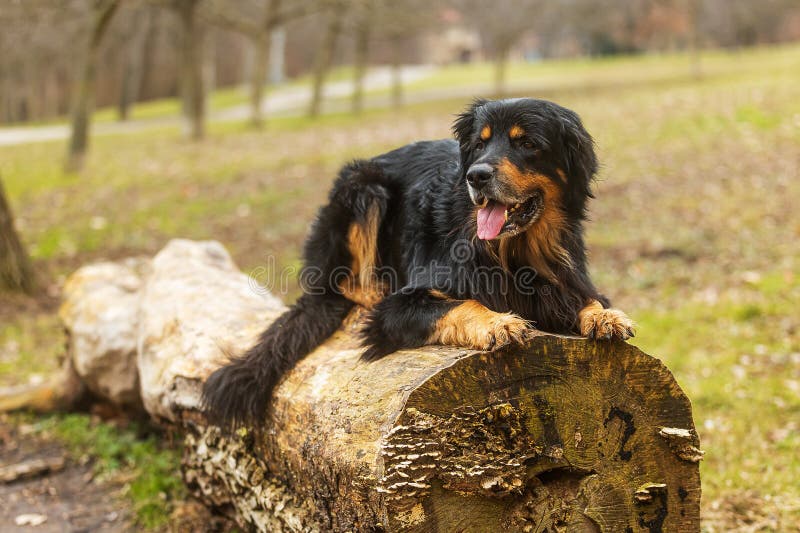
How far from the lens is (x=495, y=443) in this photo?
3.31 m

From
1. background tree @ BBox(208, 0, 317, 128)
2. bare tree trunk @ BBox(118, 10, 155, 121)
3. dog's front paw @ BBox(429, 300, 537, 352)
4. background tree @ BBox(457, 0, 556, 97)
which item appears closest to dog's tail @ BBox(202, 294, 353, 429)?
dog's front paw @ BBox(429, 300, 537, 352)

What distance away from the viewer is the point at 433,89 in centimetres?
4200

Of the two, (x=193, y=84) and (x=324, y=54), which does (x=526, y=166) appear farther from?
(x=324, y=54)

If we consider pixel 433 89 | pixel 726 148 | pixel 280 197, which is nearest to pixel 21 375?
pixel 280 197

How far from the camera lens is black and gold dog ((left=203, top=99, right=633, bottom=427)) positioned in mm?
3771

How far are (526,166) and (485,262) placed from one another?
0.53 metres

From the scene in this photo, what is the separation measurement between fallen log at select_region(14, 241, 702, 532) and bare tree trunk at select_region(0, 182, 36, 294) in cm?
636

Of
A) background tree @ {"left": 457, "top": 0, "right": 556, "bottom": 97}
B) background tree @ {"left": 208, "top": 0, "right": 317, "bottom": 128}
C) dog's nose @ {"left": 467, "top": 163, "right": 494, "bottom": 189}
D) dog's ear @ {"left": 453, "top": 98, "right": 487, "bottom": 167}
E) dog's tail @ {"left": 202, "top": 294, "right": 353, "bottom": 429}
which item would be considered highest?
background tree @ {"left": 457, "top": 0, "right": 556, "bottom": 97}

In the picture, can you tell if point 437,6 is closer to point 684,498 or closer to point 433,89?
point 433,89

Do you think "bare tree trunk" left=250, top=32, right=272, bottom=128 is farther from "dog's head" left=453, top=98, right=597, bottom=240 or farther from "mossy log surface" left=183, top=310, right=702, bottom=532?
"mossy log surface" left=183, top=310, right=702, bottom=532

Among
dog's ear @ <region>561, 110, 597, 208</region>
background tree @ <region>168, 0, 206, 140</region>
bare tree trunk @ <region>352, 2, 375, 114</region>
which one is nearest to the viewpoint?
dog's ear @ <region>561, 110, 597, 208</region>

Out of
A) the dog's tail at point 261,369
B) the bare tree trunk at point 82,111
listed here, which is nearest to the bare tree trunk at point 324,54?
the bare tree trunk at point 82,111

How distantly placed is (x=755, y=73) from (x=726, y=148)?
17975mm

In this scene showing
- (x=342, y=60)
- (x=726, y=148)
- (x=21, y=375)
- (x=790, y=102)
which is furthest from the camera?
(x=342, y=60)
